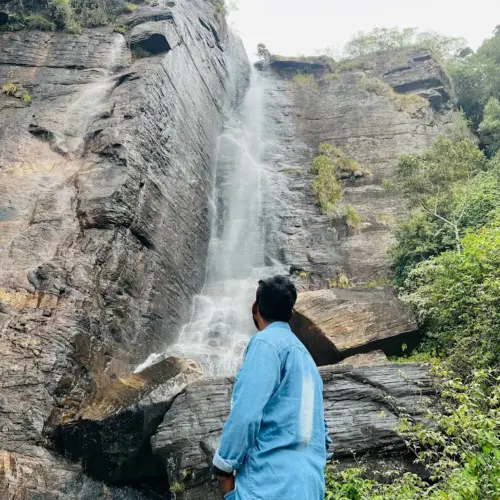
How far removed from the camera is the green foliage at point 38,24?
1538 centimetres

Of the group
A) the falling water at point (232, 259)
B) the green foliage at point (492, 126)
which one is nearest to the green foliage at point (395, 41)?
the green foliage at point (492, 126)

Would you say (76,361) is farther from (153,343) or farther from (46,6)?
(46,6)

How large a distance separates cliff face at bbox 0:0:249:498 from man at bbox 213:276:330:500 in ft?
15.5

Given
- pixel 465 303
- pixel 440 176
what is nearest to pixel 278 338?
pixel 465 303

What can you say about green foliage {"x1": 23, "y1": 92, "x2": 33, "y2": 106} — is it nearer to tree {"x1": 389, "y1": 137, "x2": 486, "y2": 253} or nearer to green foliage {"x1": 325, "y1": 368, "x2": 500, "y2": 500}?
tree {"x1": 389, "y1": 137, "x2": 486, "y2": 253}

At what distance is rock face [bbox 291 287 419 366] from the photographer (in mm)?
8305

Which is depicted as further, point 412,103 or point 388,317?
point 412,103

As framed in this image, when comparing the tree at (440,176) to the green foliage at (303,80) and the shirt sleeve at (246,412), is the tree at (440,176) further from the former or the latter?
the green foliage at (303,80)

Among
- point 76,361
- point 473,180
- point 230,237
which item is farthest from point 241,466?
point 230,237

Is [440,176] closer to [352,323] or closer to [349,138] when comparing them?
[352,323]

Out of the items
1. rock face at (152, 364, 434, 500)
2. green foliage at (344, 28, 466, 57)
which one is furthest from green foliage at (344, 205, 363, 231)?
green foliage at (344, 28, 466, 57)

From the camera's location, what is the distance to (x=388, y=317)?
8672mm

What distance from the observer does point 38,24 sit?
15.4 m

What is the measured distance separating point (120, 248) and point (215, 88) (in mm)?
12232
